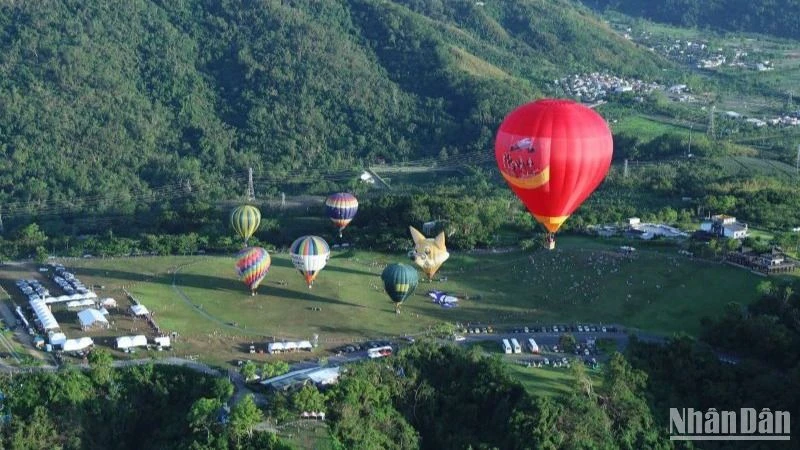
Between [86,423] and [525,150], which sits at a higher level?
[525,150]

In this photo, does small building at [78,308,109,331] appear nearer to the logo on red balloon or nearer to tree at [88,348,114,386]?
tree at [88,348,114,386]

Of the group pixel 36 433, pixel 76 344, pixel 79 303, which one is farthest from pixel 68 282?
pixel 36 433

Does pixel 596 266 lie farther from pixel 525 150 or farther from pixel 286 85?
pixel 286 85

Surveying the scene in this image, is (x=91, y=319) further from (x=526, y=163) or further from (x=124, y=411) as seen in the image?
(x=526, y=163)

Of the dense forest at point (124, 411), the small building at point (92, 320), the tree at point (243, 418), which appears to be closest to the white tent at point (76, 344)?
the small building at point (92, 320)

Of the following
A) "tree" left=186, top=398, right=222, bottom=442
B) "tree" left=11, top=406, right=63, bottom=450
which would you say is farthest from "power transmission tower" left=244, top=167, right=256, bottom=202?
"tree" left=186, top=398, right=222, bottom=442

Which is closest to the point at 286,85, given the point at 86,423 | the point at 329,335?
the point at 329,335
